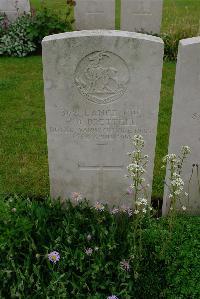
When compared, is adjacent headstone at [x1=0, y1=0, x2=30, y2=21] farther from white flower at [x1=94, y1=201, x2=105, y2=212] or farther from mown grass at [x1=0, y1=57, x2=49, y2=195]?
white flower at [x1=94, y1=201, x2=105, y2=212]

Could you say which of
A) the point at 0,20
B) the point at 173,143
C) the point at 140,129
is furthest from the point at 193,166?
the point at 0,20

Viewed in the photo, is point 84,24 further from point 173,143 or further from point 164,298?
point 164,298

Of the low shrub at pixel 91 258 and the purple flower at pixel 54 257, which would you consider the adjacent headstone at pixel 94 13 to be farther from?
the purple flower at pixel 54 257

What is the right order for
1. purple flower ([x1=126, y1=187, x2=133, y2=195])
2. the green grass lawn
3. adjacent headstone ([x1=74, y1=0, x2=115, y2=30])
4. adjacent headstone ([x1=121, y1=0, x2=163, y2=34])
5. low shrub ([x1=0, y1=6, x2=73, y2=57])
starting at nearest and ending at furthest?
purple flower ([x1=126, y1=187, x2=133, y2=195]) → the green grass lawn → low shrub ([x1=0, y1=6, x2=73, y2=57]) → adjacent headstone ([x1=121, y1=0, x2=163, y2=34]) → adjacent headstone ([x1=74, y1=0, x2=115, y2=30])

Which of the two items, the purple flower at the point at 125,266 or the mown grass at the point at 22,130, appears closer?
the purple flower at the point at 125,266

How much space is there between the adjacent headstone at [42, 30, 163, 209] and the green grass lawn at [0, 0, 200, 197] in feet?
2.47

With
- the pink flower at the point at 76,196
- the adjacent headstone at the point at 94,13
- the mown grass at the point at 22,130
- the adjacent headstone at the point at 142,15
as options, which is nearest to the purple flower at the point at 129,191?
the pink flower at the point at 76,196

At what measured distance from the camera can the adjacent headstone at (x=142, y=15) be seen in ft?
31.8

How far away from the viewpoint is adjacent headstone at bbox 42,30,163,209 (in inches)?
141

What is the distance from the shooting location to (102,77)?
370 centimetres

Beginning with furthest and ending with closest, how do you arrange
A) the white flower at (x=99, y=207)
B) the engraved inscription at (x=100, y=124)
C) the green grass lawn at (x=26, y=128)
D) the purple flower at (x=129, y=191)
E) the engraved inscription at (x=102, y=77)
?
the green grass lawn at (x=26, y=128), the purple flower at (x=129, y=191), the white flower at (x=99, y=207), the engraved inscription at (x=100, y=124), the engraved inscription at (x=102, y=77)

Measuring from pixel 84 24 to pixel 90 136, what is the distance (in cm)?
688

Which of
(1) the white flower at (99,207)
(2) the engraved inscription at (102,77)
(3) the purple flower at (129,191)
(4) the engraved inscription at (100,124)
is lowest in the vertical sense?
(1) the white flower at (99,207)

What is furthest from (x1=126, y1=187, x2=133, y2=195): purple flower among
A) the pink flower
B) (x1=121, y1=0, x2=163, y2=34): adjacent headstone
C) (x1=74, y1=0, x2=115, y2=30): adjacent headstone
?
(x1=74, y1=0, x2=115, y2=30): adjacent headstone
